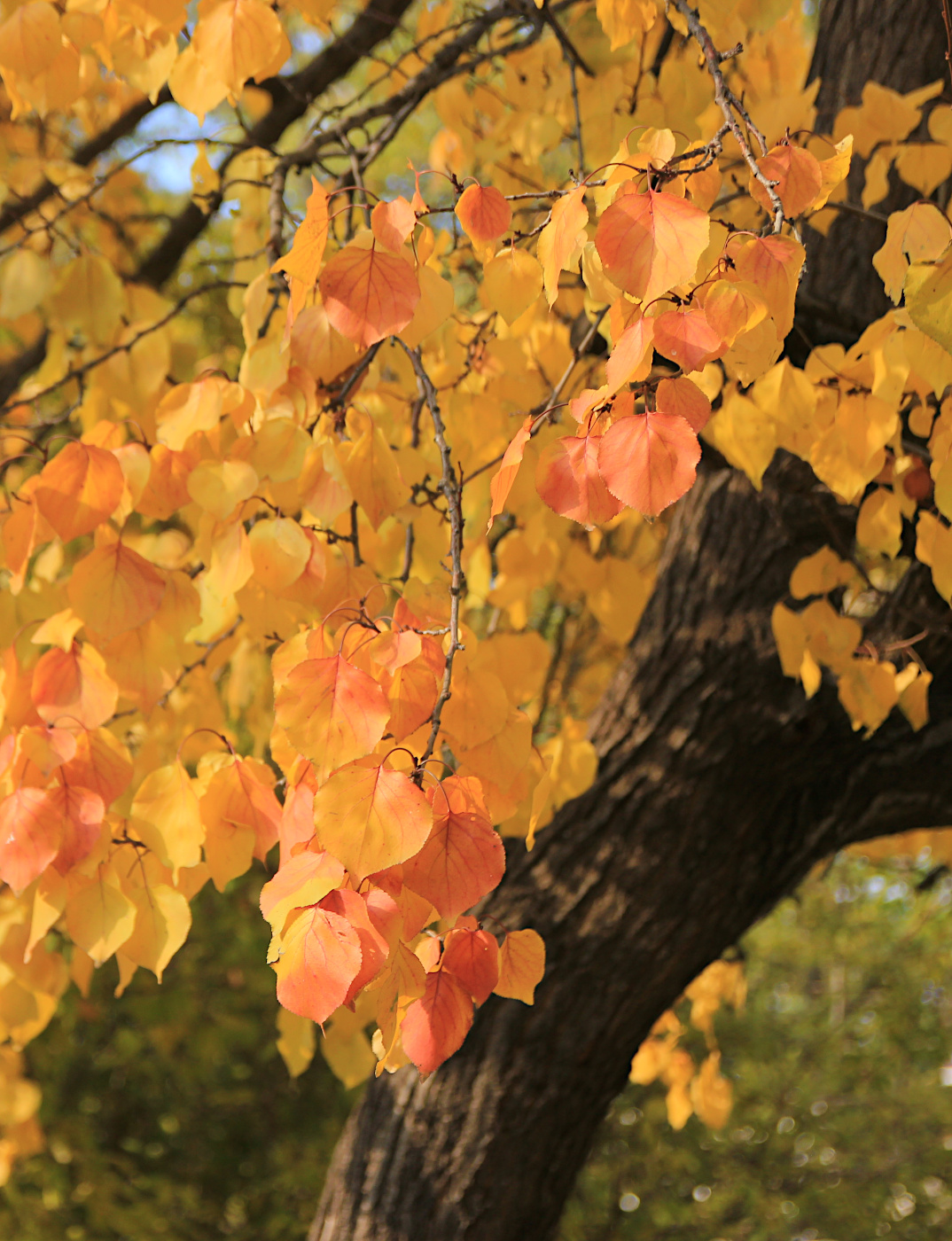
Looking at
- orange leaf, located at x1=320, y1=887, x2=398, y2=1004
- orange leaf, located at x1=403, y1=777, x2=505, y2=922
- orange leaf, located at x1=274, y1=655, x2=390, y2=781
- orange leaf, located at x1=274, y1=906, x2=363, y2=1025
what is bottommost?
orange leaf, located at x1=274, y1=906, x2=363, y2=1025

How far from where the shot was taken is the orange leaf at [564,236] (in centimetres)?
73

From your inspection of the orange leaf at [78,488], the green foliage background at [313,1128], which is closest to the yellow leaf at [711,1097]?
the green foliage background at [313,1128]

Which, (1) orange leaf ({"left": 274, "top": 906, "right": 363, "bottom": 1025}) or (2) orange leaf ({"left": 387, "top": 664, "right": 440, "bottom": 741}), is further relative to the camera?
(2) orange leaf ({"left": 387, "top": 664, "right": 440, "bottom": 741})

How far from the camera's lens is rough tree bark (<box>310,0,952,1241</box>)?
1.70 metres

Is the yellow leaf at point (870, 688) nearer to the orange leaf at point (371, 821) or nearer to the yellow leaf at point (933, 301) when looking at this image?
the yellow leaf at point (933, 301)

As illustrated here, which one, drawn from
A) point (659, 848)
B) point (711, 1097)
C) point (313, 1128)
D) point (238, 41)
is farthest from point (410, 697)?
point (313, 1128)

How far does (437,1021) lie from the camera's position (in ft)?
2.47

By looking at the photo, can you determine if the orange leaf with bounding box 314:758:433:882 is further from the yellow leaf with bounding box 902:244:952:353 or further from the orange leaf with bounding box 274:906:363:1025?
the yellow leaf with bounding box 902:244:952:353

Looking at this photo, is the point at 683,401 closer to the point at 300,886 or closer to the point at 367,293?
the point at 367,293

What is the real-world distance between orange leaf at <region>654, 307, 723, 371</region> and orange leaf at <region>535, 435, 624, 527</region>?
0.29ft

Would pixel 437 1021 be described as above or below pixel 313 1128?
below

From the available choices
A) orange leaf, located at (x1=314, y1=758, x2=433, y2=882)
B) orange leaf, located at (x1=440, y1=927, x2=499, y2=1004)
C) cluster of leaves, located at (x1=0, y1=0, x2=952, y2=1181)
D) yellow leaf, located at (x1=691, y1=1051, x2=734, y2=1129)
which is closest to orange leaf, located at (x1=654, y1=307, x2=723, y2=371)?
cluster of leaves, located at (x1=0, y1=0, x2=952, y2=1181)

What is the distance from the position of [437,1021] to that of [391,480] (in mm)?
505

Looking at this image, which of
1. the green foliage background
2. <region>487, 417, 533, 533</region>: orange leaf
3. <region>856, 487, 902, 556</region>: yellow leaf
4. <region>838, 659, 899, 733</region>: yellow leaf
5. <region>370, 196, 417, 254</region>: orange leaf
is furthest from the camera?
the green foliage background
